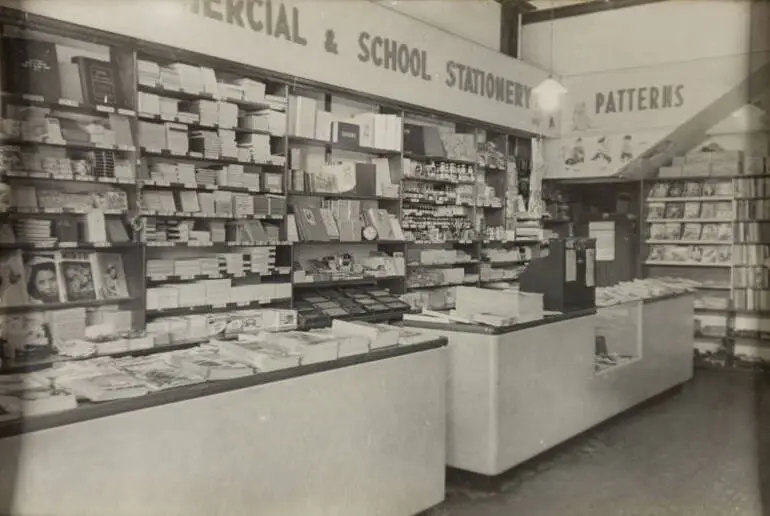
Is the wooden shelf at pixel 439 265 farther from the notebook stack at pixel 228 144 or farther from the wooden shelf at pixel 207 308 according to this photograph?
the notebook stack at pixel 228 144

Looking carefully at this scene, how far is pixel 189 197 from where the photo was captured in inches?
195

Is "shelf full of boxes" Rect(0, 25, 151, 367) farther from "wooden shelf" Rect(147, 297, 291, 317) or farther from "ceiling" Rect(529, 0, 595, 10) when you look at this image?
"ceiling" Rect(529, 0, 595, 10)

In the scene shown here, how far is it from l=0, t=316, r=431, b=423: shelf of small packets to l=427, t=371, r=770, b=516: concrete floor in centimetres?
105

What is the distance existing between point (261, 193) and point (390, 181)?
1.62m

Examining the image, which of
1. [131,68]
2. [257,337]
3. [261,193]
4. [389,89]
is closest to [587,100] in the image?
[389,89]

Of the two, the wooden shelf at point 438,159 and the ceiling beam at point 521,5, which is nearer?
the wooden shelf at point 438,159

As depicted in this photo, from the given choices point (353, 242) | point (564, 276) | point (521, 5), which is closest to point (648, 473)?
point (564, 276)

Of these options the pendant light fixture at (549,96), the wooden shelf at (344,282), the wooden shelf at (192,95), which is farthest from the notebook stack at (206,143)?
the pendant light fixture at (549,96)

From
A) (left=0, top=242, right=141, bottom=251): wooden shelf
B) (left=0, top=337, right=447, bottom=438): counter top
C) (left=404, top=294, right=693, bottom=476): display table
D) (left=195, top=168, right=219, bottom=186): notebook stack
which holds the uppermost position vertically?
(left=195, top=168, right=219, bottom=186): notebook stack

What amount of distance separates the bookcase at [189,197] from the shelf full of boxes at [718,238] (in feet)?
10.1

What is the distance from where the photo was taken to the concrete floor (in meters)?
3.90

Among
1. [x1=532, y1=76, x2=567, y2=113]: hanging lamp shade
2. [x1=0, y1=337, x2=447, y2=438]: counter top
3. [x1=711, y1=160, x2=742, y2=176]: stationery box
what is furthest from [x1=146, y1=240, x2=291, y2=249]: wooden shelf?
[x1=711, y1=160, x2=742, y2=176]: stationery box

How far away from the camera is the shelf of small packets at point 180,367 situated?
2.24 m

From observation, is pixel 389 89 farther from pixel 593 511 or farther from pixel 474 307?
pixel 593 511
